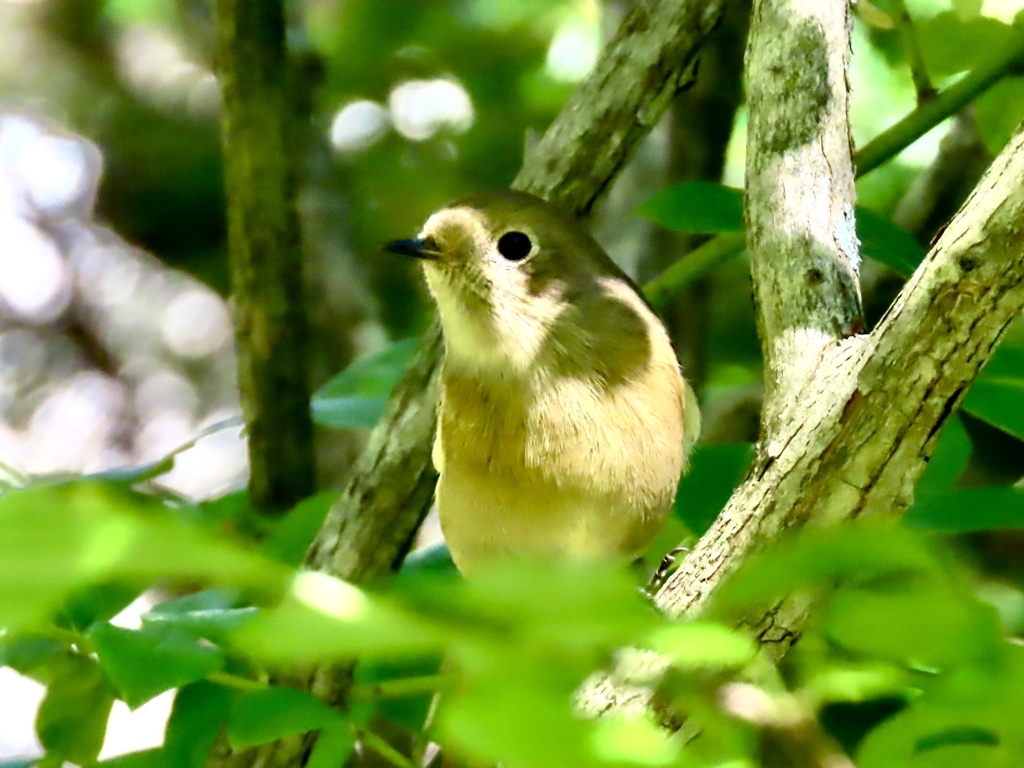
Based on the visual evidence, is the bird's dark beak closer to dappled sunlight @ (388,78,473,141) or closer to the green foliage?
the green foliage

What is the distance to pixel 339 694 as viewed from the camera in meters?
1.35

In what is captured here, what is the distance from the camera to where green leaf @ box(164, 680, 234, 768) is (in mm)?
975

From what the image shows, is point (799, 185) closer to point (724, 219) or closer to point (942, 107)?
point (724, 219)

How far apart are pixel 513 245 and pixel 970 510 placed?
65 centimetres

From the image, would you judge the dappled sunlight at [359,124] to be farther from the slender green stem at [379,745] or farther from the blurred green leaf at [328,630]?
the blurred green leaf at [328,630]

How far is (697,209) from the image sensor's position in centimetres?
130

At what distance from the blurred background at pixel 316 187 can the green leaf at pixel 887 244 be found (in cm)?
24

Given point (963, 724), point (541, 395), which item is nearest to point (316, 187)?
point (541, 395)

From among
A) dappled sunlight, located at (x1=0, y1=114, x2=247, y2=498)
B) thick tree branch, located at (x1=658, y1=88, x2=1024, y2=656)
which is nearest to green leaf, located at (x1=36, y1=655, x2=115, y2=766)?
thick tree branch, located at (x1=658, y1=88, x2=1024, y2=656)

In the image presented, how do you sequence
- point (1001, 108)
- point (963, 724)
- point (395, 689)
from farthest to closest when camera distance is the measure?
point (1001, 108), point (395, 689), point (963, 724)

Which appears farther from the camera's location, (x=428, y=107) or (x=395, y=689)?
(x=428, y=107)

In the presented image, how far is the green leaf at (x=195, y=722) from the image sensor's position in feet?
3.20

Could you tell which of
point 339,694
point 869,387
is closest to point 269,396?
point 339,694

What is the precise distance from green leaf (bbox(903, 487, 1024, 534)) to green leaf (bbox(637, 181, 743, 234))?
0.47m
